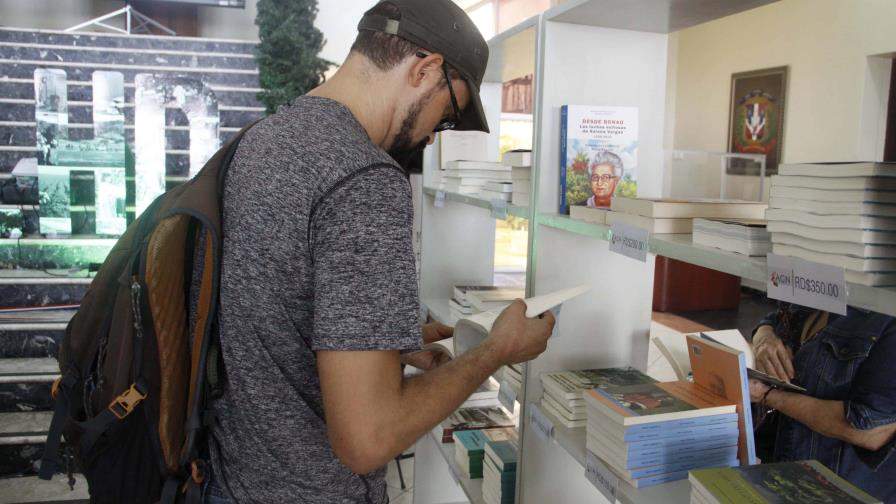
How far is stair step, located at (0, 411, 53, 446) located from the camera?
3.89 meters

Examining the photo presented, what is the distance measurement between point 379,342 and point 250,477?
467 mm

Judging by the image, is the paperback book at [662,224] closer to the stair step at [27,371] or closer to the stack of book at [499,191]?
the stack of book at [499,191]

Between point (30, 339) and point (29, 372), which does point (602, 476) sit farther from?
point (30, 339)

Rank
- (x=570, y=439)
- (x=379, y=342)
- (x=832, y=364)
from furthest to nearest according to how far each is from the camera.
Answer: (x=832, y=364), (x=570, y=439), (x=379, y=342)

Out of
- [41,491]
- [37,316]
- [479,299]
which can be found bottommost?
[41,491]

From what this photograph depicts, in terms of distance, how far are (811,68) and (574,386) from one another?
7408 millimetres

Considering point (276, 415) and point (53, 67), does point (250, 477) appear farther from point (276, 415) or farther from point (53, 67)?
point (53, 67)

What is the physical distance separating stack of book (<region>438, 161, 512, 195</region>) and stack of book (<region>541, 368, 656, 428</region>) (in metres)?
0.79

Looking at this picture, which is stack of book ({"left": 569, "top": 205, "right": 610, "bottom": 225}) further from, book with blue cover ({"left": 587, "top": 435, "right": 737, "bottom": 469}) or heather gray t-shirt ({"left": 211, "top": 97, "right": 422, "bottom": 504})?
heather gray t-shirt ({"left": 211, "top": 97, "right": 422, "bottom": 504})

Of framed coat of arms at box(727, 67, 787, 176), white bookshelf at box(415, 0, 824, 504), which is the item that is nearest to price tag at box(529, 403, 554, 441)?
white bookshelf at box(415, 0, 824, 504)

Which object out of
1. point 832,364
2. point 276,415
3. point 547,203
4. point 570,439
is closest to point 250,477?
point 276,415

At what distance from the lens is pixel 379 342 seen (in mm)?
998

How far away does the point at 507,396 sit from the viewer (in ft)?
6.42

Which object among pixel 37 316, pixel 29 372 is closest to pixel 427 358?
pixel 29 372
